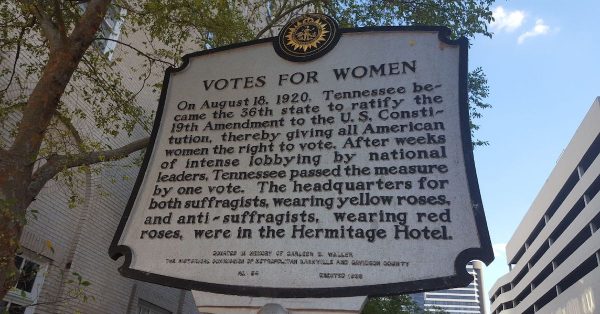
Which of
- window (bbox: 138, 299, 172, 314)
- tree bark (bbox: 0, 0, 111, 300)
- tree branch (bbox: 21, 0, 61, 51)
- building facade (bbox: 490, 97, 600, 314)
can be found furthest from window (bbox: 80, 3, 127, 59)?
building facade (bbox: 490, 97, 600, 314)

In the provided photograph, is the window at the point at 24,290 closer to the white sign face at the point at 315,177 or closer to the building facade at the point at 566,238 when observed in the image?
the white sign face at the point at 315,177

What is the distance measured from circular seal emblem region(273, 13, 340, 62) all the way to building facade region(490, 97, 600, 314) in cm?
3389

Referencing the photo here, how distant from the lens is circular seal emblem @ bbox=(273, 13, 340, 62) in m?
4.62

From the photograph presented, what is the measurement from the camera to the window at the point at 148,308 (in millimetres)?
11688

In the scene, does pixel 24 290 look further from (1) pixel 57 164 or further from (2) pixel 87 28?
(2) pixel 87 28

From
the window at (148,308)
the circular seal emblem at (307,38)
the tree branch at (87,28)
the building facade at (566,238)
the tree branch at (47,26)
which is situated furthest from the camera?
the building facade at (566,238)

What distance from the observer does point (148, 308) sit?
1199 cm

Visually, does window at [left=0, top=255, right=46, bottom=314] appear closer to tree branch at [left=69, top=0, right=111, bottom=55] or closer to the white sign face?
tree branch at [left=69, top=0, right=111, bottom=55]

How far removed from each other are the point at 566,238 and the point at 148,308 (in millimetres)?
37766

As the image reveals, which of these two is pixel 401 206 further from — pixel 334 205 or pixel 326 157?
pixel 326 157

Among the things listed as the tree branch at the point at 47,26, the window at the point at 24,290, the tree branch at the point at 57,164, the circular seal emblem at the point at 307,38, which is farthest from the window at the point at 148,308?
the circular seal emblem at the point at 307,38

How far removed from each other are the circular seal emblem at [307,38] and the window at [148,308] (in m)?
8.97

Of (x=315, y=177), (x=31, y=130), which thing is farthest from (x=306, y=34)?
(x=31, y=130)

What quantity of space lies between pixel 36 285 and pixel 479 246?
810 cm
